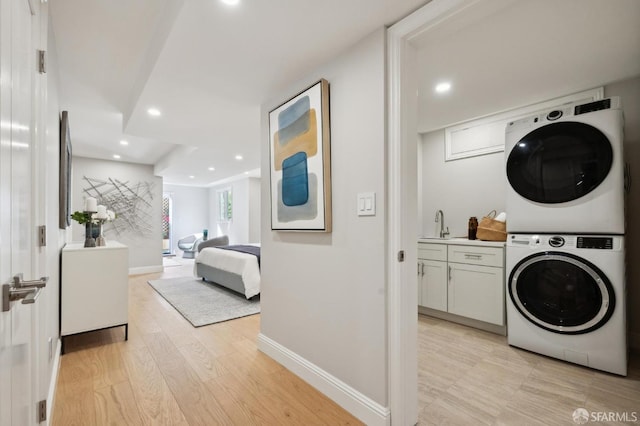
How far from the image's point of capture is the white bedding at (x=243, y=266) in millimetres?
3871

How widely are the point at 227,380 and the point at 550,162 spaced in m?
3.02

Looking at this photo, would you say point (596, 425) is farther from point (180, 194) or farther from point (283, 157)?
point (180, 194)

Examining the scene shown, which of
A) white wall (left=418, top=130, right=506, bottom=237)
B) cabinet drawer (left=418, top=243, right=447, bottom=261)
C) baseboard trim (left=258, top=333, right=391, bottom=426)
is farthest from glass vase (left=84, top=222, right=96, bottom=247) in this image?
white wall (left=418, top=130, right=506, bottom=237)

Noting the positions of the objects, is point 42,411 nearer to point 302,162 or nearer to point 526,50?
point 302,162

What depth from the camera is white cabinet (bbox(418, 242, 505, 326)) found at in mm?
2707

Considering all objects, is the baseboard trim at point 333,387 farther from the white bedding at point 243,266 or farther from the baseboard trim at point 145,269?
the baseboard trim at point 145,269

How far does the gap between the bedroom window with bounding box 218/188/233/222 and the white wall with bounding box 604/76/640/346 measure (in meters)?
7.95

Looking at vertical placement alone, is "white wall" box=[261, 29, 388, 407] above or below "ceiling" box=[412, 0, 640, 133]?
below

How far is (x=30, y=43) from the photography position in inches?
44.7

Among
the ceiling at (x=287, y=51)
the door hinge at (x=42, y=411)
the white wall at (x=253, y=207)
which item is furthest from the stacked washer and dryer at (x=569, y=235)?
the white wall at (x=253, y=207)

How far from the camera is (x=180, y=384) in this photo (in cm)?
194

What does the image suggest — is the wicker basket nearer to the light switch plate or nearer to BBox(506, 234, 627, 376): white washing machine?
BBox(506, 234, 627, 376): white washing machine

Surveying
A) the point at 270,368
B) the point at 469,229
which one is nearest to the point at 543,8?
the point at 469,229

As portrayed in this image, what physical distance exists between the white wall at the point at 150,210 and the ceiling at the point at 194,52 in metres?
2.61
